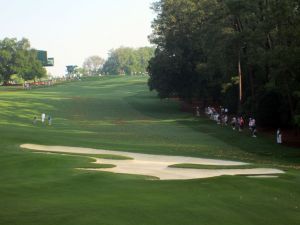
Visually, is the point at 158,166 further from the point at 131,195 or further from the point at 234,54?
the point at 234,54

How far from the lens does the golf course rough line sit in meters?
22.5

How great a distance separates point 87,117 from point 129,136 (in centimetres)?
2335

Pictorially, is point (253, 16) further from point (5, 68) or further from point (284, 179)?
point (5, 68)

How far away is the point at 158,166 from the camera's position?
995 inches

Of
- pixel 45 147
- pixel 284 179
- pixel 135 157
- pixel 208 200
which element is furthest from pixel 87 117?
pixel 208 200

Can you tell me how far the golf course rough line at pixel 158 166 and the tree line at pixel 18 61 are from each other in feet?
399

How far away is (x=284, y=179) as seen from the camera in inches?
773

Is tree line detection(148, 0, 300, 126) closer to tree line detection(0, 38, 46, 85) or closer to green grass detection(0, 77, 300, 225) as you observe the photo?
green grass detection(0, 77, 300, 225)

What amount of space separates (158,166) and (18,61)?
429 ft

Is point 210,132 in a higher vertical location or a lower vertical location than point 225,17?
lower

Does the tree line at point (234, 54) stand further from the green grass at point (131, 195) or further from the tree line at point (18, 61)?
the tree line at point (18, 61)

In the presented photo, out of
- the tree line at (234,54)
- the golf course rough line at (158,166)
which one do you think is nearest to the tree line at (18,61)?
the tree line at (234,54)

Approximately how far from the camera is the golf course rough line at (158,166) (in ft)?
73.8

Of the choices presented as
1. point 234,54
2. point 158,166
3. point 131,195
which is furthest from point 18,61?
point 131,195
